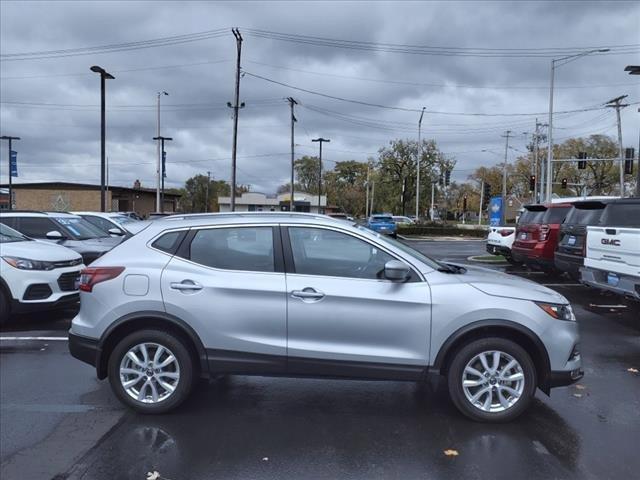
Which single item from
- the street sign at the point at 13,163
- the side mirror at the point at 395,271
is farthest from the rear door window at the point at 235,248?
the street sign at the point at 13,163

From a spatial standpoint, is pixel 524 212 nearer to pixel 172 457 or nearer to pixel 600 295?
pixel 600 295

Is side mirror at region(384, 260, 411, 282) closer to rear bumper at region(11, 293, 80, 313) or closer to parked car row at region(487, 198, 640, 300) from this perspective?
parked car row at region(487, 198, 640, 300)

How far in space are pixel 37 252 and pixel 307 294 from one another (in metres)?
A: 5.51

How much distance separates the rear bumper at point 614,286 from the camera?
7.29 metres

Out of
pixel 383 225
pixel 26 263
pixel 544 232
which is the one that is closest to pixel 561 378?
pixel 26 263

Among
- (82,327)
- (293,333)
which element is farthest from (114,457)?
(293,333)

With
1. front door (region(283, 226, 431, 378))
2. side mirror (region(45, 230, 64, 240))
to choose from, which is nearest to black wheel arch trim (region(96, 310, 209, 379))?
front door (region(283, 226, 431, 378))

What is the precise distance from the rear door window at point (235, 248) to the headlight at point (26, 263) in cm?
441

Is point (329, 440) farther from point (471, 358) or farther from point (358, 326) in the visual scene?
point (471, 358)

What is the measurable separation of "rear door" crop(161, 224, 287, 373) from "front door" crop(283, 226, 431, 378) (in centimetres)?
13

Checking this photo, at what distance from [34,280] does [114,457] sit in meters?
4.77

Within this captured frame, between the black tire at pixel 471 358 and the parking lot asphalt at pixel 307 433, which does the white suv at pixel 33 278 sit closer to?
the parking lot asphalt at pixel 307 433

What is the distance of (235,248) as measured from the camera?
15.1 ft

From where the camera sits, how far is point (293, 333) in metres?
4.36
